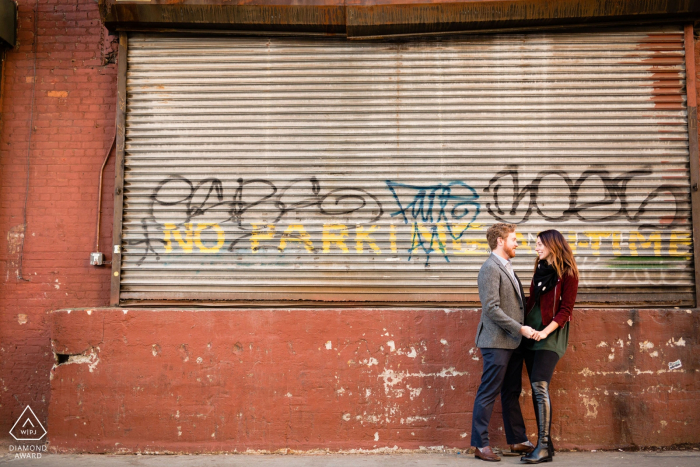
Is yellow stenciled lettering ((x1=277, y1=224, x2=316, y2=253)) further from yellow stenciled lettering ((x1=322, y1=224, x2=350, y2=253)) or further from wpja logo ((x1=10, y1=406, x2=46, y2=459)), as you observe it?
wpja logo ((x1=10, y1=406, x2=46, y2=459))

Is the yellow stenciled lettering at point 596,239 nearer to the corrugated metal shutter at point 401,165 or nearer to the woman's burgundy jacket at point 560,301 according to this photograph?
the corrugated metal shutter at point 401,165

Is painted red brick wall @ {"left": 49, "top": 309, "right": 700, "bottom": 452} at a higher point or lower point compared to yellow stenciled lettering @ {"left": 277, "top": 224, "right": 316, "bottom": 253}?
lower

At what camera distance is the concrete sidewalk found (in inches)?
179

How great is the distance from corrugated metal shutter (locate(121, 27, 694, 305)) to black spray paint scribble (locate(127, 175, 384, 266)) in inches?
0.6

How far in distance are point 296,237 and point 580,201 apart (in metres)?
2.85

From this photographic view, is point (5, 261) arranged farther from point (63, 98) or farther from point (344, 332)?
point (344, 332)

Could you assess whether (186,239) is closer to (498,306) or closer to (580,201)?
(498,306)

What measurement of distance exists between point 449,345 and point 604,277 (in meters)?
1.72

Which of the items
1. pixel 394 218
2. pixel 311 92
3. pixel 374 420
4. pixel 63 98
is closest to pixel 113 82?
pixel 63 98

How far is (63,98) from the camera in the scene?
18.7ft

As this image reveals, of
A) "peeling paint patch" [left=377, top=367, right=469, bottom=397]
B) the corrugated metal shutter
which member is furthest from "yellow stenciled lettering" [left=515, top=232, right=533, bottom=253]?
"peeling paint patch" [left=377, top=367, right=469, bottom=397]

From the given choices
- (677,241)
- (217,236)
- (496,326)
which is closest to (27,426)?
(217,236)

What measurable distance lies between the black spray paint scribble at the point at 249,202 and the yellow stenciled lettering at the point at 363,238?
8 centimetres

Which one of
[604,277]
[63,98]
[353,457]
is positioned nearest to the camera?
[353,457]
